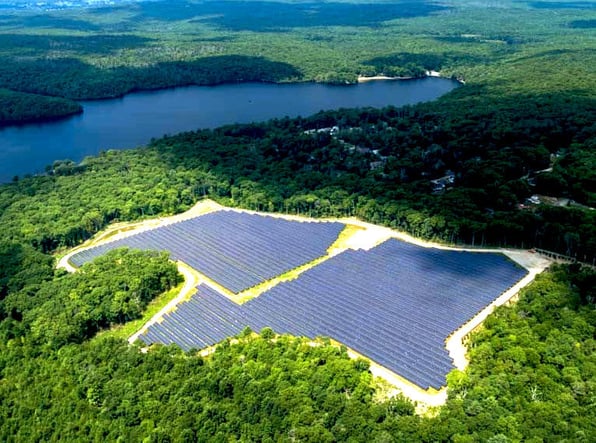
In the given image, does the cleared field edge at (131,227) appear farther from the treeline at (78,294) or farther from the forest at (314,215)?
the treeline at (78,294)

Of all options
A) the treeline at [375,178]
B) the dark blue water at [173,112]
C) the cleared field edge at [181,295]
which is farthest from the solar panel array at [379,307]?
the dark blue water at [173,112]

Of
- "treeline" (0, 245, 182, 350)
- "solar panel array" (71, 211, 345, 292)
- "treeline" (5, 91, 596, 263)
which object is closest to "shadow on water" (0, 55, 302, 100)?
"treeline" (5, 91, 596, 263)

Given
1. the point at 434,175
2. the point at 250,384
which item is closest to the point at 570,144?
the point at 434,175

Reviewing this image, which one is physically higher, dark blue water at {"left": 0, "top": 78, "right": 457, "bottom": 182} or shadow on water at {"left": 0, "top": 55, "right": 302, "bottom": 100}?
shadow on water at {"left": 0, "top": 55, "right": 302, "bottom": 100}

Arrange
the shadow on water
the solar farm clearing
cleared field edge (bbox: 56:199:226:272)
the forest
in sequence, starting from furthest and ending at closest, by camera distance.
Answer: the shadow on water, cleared field edge (bbox: 56:199:226:272), the solar farm clearing, the forest

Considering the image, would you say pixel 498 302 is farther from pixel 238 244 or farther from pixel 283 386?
pixel 238 244

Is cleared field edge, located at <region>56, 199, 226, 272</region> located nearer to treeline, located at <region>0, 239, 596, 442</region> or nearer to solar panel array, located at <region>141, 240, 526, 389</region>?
treeline, located at <region>0, 239, 596, 442</region>

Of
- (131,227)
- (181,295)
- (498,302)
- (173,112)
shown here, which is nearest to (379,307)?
(498,302)
